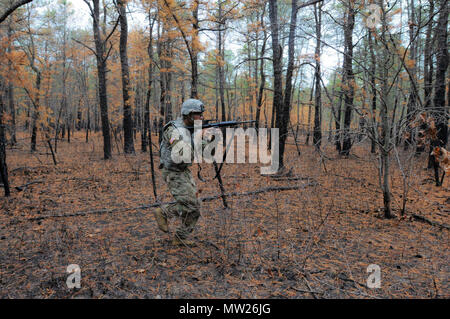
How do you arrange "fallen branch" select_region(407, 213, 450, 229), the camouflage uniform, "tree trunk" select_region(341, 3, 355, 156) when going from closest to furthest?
the camouflage uniform
"fallen branch" select_region(407, 213, 450, 229)
"tree trunk" select_region(341, 3, 355, 156)

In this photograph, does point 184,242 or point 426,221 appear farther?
point 426,221

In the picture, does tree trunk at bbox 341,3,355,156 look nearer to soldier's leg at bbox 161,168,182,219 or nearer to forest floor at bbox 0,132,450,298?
forest floor at bbox 0,132,450,298

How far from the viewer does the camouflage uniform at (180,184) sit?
10.9ft

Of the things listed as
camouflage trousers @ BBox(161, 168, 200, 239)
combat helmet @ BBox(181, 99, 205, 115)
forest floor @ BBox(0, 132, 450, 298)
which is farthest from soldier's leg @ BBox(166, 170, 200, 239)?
combat helmet @ BBox(181, 99, 205, 115)

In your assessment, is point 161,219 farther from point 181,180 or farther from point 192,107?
point 192,107

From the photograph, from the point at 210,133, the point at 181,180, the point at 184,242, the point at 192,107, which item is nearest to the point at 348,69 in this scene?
the point at 210,133

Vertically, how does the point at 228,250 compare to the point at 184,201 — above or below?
below

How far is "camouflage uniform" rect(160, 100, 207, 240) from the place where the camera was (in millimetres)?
3324

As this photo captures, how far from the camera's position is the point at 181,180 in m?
3.37

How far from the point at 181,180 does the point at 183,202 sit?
0.96 ft

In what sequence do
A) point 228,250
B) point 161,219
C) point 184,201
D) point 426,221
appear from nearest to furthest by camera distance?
Answer: point 228,250
point 184,201
point 161,219
point 426,221

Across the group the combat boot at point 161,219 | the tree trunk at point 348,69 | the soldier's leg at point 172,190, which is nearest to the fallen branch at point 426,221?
the tree trunk at point 348,69

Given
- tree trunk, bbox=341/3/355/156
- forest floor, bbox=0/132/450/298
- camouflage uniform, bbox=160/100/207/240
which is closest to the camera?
forest floor, bbox=0/132/450/298
